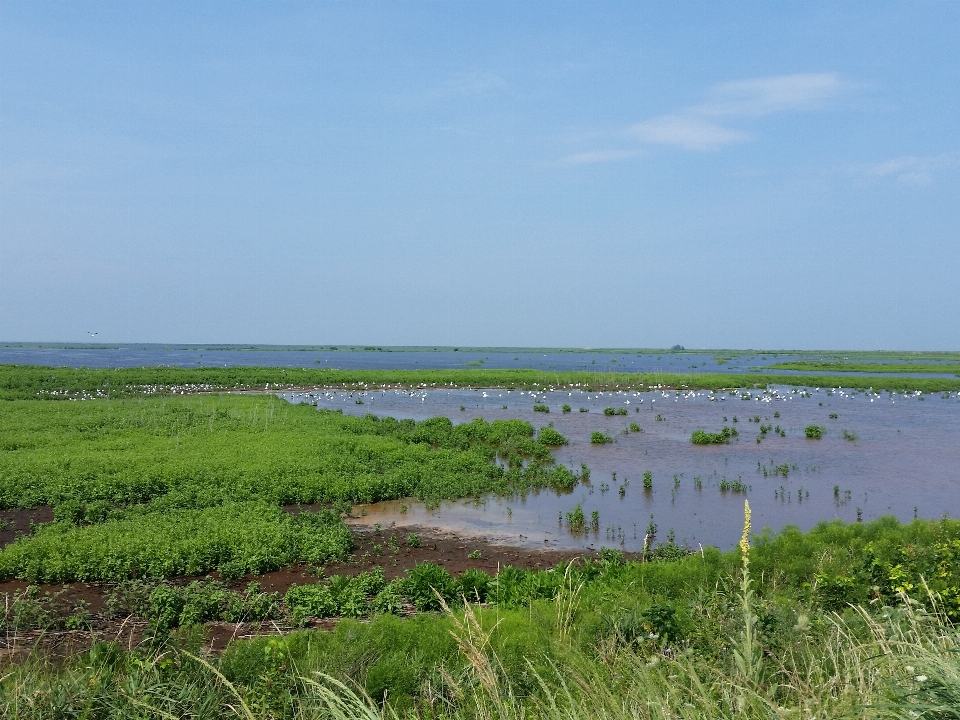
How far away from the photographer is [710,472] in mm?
21625

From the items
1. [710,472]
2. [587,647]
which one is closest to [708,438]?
[710,472]

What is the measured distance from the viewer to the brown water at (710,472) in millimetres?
15570

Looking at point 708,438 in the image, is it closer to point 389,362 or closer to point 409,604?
point 409,604

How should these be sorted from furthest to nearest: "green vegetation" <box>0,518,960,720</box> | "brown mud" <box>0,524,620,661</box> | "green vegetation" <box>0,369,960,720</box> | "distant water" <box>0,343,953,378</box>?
"distant water" <box>0,343,953,378</box>
"brown mud" <box>0,524,620,661</box>
"green vegetation" <box>0,369,960,720</box>
"green vegetation" <box>0,518,960,720</box>

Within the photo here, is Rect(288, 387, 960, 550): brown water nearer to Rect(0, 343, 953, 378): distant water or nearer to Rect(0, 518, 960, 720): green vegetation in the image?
Rect(0, 518, 960, 720): green vegetation

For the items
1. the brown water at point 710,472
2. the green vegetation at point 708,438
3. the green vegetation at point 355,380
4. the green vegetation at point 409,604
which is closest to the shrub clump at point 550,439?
the brown water at point 710,472

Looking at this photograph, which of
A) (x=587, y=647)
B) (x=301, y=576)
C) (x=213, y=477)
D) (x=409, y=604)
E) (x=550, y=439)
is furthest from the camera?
(x=550, y=439)

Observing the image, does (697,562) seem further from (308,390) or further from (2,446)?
(308,390)

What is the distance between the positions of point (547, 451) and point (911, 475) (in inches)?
441

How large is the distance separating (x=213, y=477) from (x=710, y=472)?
568 inches

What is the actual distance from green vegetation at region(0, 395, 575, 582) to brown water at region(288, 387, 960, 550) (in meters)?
1.51

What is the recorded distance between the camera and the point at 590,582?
31.9ft

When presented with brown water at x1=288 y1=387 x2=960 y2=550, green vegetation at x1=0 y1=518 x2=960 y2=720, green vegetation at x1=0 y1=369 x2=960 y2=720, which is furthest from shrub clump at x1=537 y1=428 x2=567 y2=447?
green vegetation at x1=0 y1=518 x2=960 y2=720

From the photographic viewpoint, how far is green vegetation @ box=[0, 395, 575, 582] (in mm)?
11461
